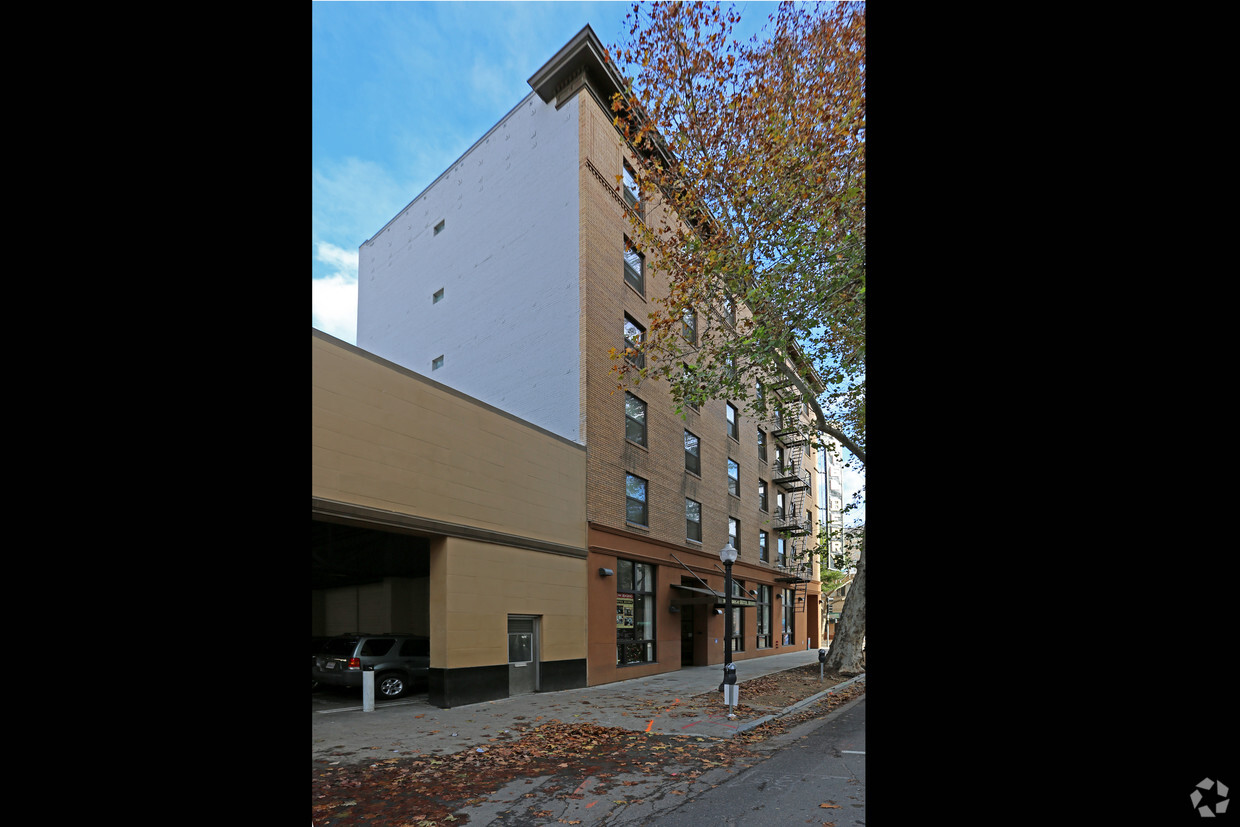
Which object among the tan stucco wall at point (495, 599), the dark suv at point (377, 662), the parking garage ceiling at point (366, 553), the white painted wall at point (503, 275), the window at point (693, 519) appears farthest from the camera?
the window at point (693, 519)

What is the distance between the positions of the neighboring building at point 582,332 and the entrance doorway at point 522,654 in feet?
7.47

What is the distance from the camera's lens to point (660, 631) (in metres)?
22.6

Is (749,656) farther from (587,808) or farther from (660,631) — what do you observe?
(587,808)

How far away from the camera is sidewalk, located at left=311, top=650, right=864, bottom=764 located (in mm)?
10227

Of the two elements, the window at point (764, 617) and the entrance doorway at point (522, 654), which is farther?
the window at point (764, 617)

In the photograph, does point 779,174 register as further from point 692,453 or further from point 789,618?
point 789,618

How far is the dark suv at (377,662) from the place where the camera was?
16.1 metres

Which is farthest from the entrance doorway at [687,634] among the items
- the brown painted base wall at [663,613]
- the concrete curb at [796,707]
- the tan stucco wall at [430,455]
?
the tan stucco wall at [430,455]

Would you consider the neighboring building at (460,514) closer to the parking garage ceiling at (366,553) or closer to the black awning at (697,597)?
the parking garage ceiling at (366,553)

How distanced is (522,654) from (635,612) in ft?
18.2

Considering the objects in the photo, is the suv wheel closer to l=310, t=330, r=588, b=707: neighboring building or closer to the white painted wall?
l=310, t=330, r=588, b=707: neighboring building

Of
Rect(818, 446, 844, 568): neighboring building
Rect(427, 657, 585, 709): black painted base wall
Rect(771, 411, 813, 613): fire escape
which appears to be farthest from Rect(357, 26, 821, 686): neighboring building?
Rect(818, 446, 844, 568): neighboring building
